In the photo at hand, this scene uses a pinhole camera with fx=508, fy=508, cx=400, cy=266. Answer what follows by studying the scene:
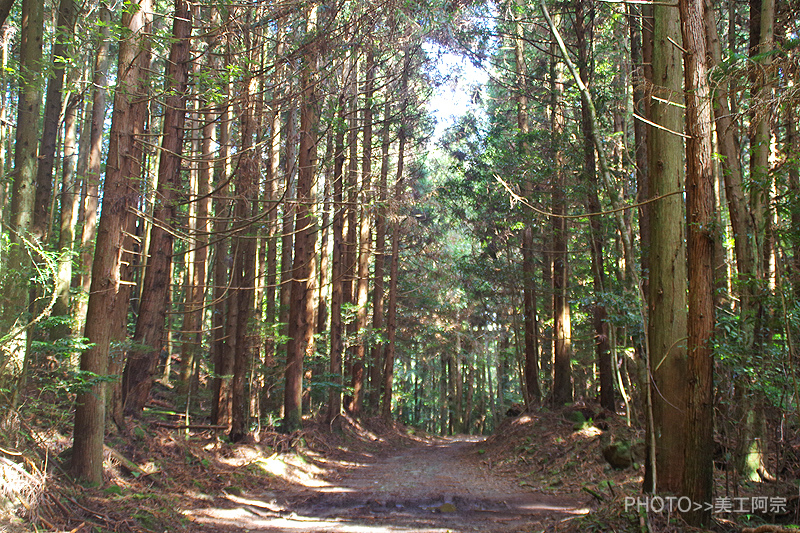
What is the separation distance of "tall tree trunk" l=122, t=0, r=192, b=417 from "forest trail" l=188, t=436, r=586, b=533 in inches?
134

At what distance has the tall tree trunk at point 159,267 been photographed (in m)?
8.72

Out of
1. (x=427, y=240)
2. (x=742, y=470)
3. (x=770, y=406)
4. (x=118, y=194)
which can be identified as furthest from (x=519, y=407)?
(x=118, y=194)

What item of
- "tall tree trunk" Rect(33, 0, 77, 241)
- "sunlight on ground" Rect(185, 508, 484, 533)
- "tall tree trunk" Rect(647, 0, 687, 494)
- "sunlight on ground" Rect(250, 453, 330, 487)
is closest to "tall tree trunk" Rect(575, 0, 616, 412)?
"tall tree trunk" Rect(647, 0, 687, 494)

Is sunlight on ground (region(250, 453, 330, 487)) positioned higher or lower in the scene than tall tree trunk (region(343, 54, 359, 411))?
lower

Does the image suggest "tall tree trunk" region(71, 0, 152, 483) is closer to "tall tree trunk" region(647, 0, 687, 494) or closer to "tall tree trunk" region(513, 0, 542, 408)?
"tall tree trunk" region(647, 0, 687, 494)

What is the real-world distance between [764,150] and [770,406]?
9.90 ft

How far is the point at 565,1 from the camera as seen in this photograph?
11.0 m

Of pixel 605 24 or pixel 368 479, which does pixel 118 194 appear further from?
pixel 605 24

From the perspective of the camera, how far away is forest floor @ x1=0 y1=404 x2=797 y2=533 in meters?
5.39

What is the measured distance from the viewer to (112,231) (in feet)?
21.6

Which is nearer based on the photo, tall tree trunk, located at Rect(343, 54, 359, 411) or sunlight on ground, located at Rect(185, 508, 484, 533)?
sunlight on ground, located at Rect(185, 508, 484, 533)

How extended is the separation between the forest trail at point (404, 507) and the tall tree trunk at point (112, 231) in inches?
65.6

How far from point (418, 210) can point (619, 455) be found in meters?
13.4

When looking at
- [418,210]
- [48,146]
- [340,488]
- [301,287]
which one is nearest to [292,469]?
[340,488]
